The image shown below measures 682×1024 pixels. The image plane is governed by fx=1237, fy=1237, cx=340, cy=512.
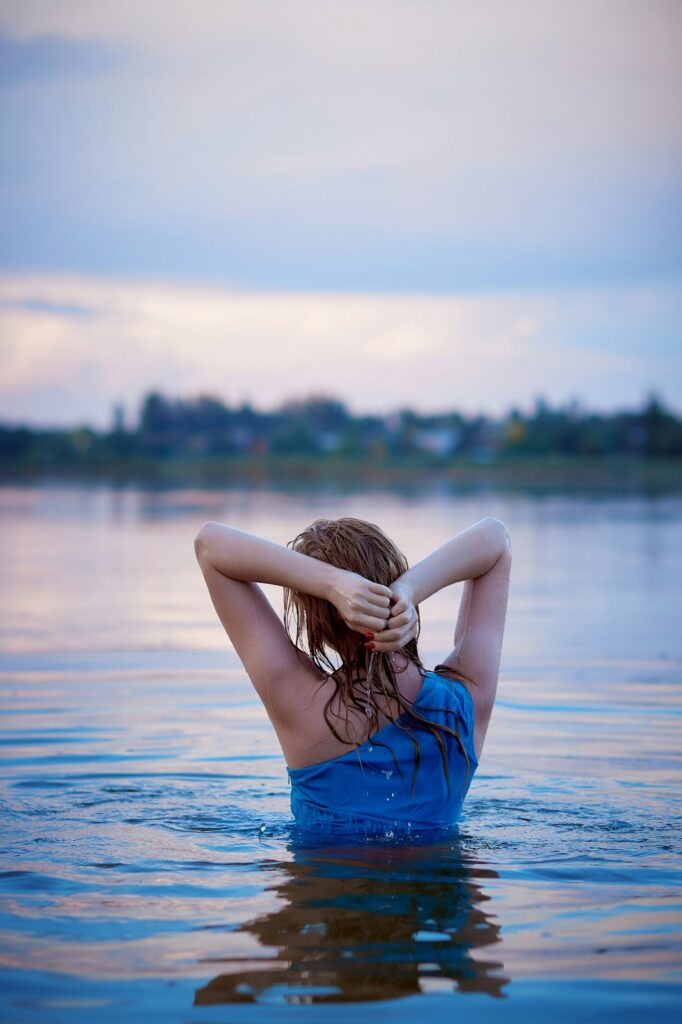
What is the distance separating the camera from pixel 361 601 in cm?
371

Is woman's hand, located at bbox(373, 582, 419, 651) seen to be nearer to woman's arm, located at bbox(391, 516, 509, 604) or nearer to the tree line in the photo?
woman's arm, located at bbox(391, 516, 509, 604)

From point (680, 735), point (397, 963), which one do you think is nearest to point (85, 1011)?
point (397, 963)

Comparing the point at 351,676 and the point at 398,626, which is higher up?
the point at 398,626

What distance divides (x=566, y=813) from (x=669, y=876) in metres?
0.96

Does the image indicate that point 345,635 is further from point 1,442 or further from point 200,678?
point 1,442

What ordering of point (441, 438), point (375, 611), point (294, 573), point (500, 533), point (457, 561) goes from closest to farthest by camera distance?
point (375, 611), point (294, 573), point (457, 561), point (500, 533), point (441, 438)

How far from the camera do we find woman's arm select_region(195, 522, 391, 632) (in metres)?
3.71

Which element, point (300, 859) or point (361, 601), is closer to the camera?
point (361, 601)

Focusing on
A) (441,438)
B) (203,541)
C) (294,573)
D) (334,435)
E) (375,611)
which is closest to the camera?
(375,611)

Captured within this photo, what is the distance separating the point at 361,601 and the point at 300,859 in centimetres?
123

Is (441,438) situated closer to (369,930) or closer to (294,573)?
(294,573)

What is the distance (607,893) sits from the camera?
4090 mm

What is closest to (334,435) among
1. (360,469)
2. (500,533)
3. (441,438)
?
(441,438)

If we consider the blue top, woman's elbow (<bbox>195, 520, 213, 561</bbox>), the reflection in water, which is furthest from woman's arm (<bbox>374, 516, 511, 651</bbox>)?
the reflection in water
